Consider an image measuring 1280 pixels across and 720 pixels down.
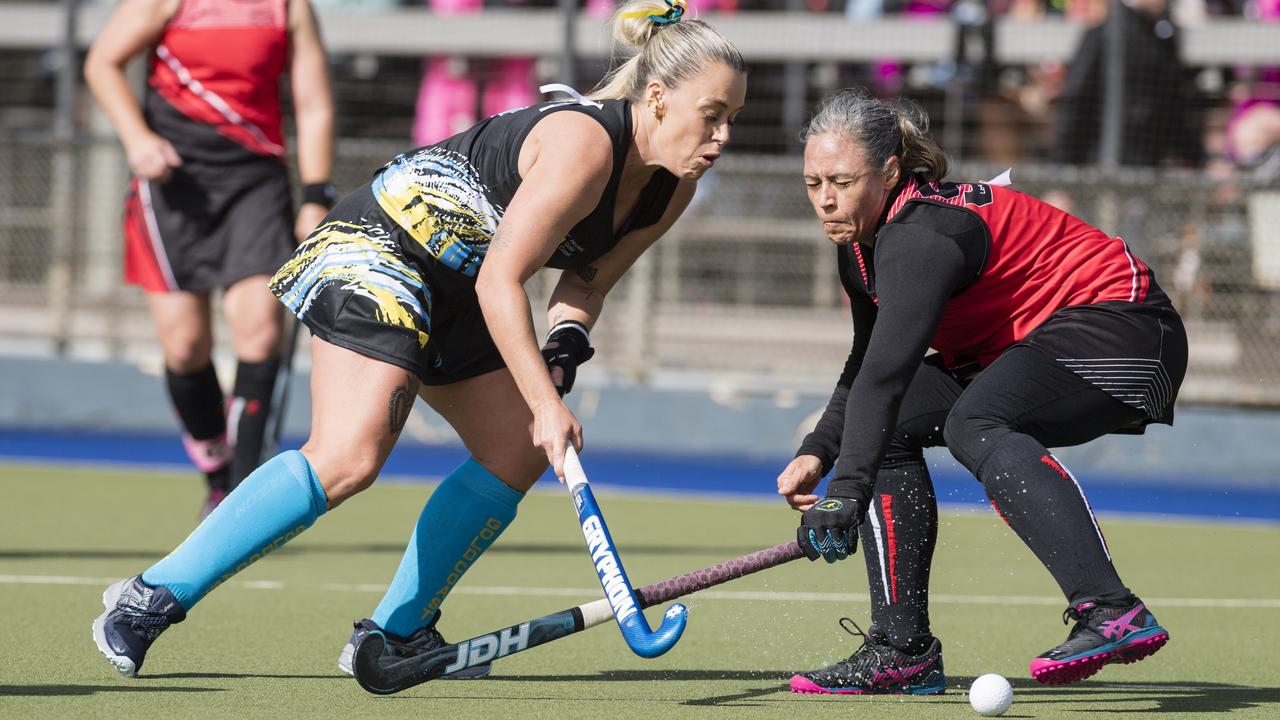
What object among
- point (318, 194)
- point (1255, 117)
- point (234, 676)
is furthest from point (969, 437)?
point (1255, 117)

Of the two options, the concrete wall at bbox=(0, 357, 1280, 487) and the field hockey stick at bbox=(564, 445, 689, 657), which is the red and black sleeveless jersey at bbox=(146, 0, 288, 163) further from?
the concrete wall at bbox=(0, 357, 1280, 487)

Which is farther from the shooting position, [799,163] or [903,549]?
[799,163]

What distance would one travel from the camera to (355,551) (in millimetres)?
6168

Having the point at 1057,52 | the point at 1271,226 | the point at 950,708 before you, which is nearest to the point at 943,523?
the point at 1271,226

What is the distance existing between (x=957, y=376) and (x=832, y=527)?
0.64 metres

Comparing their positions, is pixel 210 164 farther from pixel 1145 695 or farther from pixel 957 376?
pixel 1145 695

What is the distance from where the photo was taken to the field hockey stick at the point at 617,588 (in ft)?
11.0

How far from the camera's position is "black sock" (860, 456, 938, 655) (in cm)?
382

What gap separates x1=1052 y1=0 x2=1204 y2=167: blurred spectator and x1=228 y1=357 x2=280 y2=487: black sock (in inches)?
186

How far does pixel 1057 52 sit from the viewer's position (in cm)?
981

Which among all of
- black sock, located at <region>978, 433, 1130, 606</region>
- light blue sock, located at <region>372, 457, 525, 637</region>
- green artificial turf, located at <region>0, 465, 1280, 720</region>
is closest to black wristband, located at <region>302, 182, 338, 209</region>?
green artificial turf, located at <region>0, 465, 1280, 720</region>

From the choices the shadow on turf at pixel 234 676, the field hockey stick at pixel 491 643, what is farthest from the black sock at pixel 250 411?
the field hockey stick at pixel 491 643

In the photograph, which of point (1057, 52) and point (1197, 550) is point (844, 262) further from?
point (1057, 52)

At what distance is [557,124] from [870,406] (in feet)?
2.68
